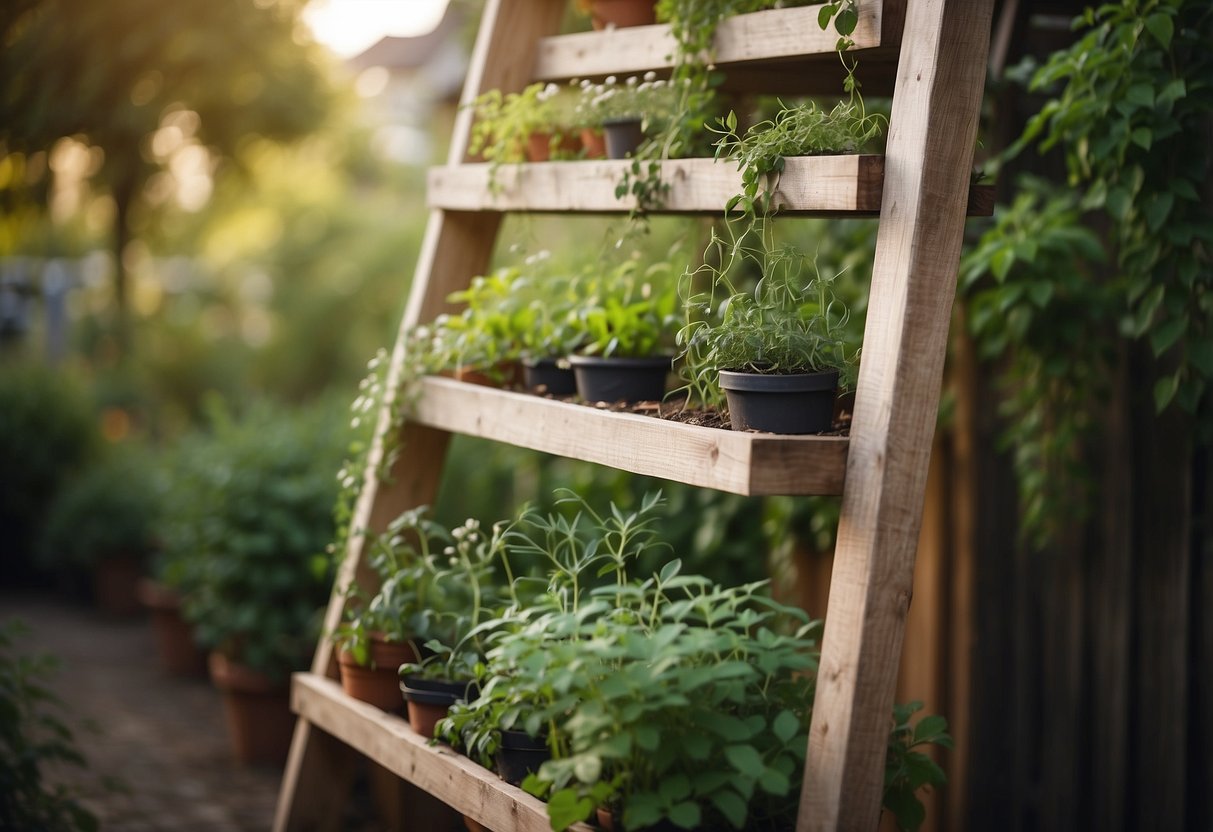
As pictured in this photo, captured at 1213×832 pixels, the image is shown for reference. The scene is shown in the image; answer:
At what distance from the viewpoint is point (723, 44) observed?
2.18 m

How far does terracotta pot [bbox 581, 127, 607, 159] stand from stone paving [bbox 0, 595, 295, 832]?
5.72ft

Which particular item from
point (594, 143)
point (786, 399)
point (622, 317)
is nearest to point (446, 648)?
point (622, 317)

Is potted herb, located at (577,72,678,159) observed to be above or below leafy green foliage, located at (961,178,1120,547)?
above

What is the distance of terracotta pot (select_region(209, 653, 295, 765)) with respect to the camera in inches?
156

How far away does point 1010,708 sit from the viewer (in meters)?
3.12

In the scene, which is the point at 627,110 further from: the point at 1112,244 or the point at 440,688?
the point at 1112,244

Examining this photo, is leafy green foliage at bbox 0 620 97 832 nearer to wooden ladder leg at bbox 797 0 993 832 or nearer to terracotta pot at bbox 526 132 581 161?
terracotta pot at bbox 526 132 581 161

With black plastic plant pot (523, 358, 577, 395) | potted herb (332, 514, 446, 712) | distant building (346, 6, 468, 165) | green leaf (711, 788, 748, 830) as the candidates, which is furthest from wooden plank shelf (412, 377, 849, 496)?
distant building (346, 6, 468, 165)

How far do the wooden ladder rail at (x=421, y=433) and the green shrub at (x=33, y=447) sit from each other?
4.07 metres

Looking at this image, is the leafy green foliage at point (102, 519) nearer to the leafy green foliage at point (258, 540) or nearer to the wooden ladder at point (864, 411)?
the leafy green foliage at point (258, 540)

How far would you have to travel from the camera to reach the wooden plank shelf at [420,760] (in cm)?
200

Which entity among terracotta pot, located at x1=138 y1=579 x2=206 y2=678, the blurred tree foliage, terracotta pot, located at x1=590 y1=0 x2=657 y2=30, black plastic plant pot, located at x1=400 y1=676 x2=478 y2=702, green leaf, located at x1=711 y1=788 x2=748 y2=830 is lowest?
terracotta pot, located at x1=138 y1=579 x2=206 y2=678

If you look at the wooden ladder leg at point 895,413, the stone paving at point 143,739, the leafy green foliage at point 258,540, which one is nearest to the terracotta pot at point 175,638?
the stone paving at point 143,739

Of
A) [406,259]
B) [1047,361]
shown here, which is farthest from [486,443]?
[406,259]
